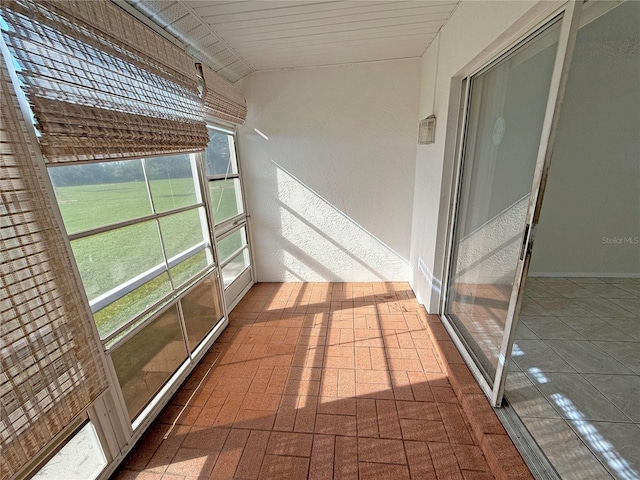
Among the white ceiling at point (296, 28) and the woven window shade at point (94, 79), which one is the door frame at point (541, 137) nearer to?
the white ceiling at point (296, 28)

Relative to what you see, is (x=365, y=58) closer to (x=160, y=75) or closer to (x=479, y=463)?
(x=160, y=75)

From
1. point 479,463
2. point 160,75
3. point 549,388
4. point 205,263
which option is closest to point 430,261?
point 549,388

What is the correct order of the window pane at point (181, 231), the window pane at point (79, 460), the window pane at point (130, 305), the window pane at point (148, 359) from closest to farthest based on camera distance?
the window pane at point (79, 460) → the window pane at point (130, 305) → the window pane at point (148, 359) → the window pane at point (181, 231)

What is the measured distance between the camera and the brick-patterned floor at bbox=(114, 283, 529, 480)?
1388mm

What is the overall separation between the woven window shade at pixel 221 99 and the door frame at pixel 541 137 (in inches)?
75.3

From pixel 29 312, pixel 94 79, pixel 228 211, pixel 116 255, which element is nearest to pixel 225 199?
pixel 228 211

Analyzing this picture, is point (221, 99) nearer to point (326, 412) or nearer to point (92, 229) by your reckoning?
point (92, 229)

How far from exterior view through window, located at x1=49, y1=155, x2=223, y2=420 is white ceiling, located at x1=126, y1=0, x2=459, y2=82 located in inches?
35.0

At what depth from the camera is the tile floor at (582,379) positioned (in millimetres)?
1261

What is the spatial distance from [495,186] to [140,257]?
2268mm

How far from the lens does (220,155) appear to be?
280 centimetres

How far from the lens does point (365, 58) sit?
2686mm

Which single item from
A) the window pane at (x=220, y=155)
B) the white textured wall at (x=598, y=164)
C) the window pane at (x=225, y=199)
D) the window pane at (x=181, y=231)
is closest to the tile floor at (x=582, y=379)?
the white textured wall at (x=598, y=164)

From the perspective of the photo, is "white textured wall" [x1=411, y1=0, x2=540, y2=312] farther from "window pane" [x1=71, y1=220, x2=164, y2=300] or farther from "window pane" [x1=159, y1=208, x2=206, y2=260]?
"window pane" [x1=71, y1=220, x2=164, y2=300]
